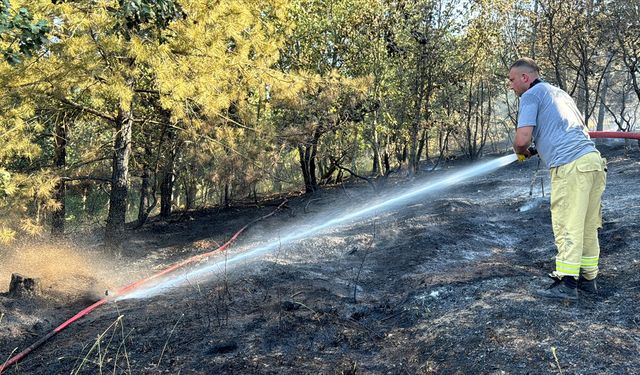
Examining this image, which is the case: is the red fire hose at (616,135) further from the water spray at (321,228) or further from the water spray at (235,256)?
the water spray at (235,256)

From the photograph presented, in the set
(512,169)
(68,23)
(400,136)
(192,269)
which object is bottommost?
(192,269)

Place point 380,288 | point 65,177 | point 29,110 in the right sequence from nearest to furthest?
1. point 380,288
2. point 29,110
3. point 65,177

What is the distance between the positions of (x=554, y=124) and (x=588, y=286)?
1177 mm

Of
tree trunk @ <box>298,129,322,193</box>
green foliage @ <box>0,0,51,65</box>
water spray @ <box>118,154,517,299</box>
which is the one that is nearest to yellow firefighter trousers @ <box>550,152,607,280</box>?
water spray @ <box>118,154,517,299</box>

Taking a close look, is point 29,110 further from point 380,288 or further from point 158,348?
point 380,288

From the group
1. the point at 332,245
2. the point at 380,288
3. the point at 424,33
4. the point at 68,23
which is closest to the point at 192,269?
the point at 332,245

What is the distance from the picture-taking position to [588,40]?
10625mm

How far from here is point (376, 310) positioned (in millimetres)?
3623

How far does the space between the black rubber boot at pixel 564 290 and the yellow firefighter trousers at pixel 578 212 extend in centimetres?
4

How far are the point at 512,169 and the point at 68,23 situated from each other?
1077 cm

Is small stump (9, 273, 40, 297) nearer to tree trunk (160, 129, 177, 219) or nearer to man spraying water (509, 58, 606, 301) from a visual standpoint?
man spraying water (509, 58, 606, 301)

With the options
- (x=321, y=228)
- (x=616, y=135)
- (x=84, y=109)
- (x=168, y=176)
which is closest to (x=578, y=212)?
(x=616, y=135)

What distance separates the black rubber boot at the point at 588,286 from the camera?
326 centimetres

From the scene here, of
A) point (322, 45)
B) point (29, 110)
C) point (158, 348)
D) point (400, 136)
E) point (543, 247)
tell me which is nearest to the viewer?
point (158, 348)
